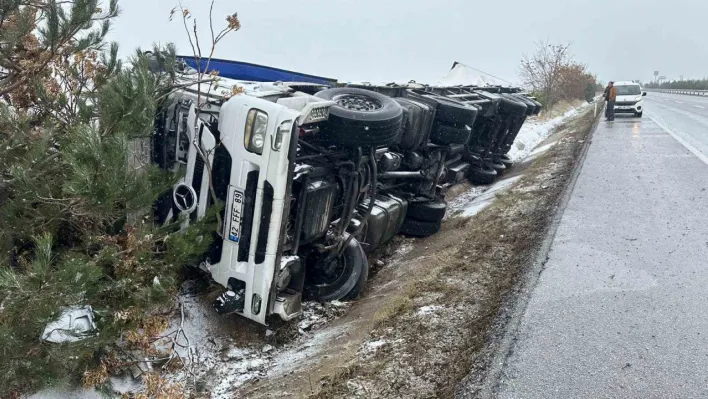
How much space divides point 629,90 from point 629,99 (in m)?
1.00

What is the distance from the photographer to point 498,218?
707 cm

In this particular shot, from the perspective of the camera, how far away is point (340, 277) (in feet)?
17.1

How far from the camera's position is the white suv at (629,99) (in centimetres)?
A: 2158

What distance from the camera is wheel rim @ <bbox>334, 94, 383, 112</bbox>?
5.08 meters

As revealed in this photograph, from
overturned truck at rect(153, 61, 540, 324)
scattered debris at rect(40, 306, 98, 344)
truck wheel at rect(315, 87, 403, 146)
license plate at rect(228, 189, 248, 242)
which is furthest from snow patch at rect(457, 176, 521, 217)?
scattered debris at rect(40, 306, 98, 344)

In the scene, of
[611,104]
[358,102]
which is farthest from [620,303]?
[611,104]

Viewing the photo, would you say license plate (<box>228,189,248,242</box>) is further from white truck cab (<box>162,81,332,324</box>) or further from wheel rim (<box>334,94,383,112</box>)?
wheel rim (<box>334,94,383,112</box>)

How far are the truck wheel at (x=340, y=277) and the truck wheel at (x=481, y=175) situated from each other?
600 centimetres

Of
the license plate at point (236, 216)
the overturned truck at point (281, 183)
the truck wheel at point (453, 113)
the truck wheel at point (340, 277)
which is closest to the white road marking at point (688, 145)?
the truck wheel at point (453, 113)

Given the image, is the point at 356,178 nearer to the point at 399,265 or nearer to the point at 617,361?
the point at 399,265

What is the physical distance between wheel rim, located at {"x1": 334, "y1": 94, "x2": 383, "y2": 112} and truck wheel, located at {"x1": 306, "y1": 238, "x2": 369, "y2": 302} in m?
Answer: 1.16

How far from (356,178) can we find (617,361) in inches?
96.8

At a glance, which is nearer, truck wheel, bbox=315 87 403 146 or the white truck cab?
the white truck cab

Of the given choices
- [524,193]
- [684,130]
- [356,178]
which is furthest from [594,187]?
[684,130]
